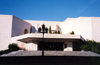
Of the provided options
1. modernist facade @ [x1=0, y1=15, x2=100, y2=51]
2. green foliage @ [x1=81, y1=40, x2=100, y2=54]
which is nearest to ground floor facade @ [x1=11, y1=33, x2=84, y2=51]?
modernist facade @ [x1=0, y1=15, x2=100, y2=51]

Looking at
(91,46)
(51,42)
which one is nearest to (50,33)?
(51,42)

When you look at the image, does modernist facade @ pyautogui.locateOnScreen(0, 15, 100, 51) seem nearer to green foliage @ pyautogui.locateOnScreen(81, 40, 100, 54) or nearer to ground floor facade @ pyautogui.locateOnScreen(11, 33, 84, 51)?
ground floor facade @ pyautogui.locateOnScreen(11, 33, 84, 51)

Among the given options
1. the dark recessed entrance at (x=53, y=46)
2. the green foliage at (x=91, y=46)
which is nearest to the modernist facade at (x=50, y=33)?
the dark recessed entrance at (x=53, y=46)

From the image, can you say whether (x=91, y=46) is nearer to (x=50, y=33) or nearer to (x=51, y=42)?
(x=51, y=42)

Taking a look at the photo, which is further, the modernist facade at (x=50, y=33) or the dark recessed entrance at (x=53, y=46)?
the dark recessed entrance at (x=53, y=46)

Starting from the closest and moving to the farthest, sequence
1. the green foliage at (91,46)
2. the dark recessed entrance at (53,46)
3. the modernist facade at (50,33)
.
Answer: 1. the green foliage at (91,46)
2. the modernist facade at (50,33)
3. the dark recessed entrance at (53,46)

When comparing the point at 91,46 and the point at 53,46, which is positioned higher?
the point at 91,46

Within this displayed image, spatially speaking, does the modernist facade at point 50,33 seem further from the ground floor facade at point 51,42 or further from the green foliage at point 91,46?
the green foliage at point 91,46

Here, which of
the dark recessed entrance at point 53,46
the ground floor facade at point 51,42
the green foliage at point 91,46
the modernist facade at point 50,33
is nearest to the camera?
the green foliage at point 91,46

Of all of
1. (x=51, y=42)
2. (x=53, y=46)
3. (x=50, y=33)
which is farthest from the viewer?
(x=50, y=33)

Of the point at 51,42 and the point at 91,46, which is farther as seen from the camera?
the point at 51,42

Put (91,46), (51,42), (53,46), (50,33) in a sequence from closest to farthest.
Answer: (91,46)
(51,42)
(53,46)
(50,33)

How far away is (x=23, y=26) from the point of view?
34.8m

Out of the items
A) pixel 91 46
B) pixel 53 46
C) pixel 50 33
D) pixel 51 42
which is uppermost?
pixel 50 33
